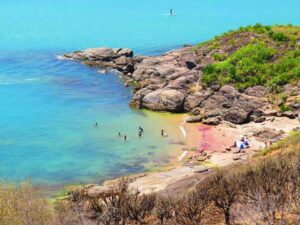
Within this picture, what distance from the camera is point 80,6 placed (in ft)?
620

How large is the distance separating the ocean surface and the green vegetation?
13.8 meters

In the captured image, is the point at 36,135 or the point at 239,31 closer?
the point at 36,135

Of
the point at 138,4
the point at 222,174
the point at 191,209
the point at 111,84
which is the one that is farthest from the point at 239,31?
the point at 138,4

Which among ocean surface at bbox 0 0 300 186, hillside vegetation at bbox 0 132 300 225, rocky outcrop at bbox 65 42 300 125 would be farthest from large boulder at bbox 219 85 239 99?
hillside vegetation at bbox 0 132 300 225

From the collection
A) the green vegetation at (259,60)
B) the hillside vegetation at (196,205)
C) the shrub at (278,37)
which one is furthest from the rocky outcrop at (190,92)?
the hillside vegetation at (196,205)

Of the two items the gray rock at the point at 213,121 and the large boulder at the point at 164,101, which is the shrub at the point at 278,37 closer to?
the large boulder at the point at 164,101

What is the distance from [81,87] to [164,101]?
20797 millimetres

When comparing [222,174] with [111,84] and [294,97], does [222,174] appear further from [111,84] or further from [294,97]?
[111,84]

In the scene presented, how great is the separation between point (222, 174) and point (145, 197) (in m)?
5.90

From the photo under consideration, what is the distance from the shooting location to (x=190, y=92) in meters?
74.8

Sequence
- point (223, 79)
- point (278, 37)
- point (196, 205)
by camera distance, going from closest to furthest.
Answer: point (196, 205), point (223, 79), point (278, 37)

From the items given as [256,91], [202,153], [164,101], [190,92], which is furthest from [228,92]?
[202,153]

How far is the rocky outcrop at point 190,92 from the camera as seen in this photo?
67.0 meters

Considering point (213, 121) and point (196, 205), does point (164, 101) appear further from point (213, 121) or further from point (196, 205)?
point (196, 205)
